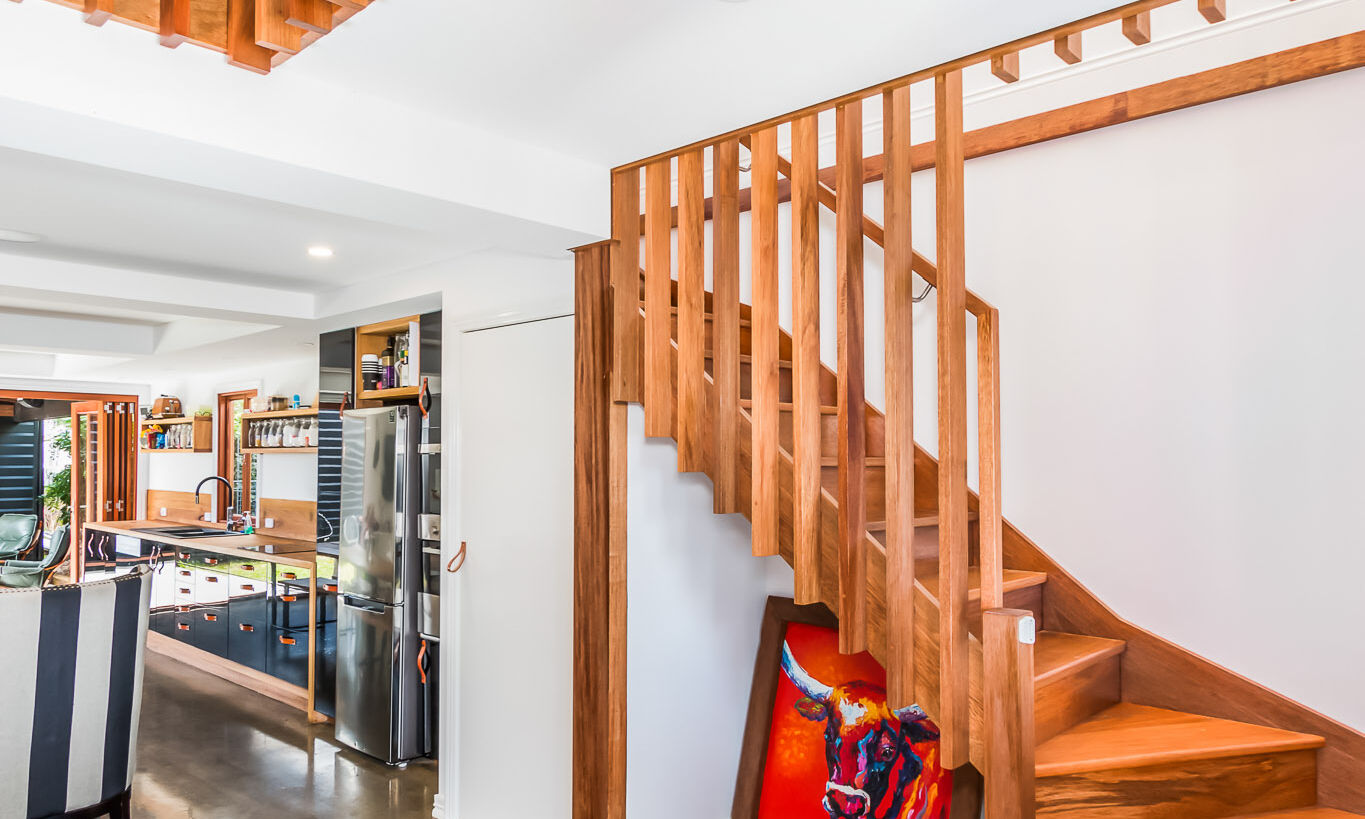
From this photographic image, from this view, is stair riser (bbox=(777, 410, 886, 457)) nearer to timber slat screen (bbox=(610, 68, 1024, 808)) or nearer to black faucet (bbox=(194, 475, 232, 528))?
timber slat screen (bbox=(610, 68, 1024, 808))

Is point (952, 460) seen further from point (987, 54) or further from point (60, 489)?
point (60, 489)

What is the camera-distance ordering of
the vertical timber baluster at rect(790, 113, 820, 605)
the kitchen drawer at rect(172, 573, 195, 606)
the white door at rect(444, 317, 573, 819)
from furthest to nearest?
the kitchen drawer at rect(172, 573, 195, 606), the white door at rect(444, 317, 573, 819), the vertical timber baluster at rect(790, 113, 820, 605)

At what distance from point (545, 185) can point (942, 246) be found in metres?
1.30

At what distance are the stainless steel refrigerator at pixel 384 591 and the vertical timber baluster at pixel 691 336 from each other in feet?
7.27

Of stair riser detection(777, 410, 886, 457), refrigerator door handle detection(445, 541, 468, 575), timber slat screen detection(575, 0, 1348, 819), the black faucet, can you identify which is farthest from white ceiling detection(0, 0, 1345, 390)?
the black faucet

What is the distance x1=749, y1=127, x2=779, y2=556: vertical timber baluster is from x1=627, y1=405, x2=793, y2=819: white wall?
66 centimetres

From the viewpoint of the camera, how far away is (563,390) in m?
3.22

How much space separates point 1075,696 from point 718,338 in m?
1.21

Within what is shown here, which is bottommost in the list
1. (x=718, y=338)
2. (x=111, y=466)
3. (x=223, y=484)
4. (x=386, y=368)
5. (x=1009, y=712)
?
(x=1009, y=712)

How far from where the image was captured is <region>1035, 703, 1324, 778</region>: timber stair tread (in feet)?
5.89

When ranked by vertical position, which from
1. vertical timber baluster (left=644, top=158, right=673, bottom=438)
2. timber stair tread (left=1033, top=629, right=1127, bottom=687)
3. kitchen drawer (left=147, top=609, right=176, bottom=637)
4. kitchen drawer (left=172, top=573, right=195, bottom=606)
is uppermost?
vertical timber baluster (left=644, top=158, right=673, bottom=438)

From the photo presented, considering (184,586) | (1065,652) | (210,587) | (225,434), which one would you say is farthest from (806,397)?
(225,434)

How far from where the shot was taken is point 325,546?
4785 mm

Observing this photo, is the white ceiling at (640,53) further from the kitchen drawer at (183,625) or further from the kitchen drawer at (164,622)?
the kitchen drawer at (164,622)
